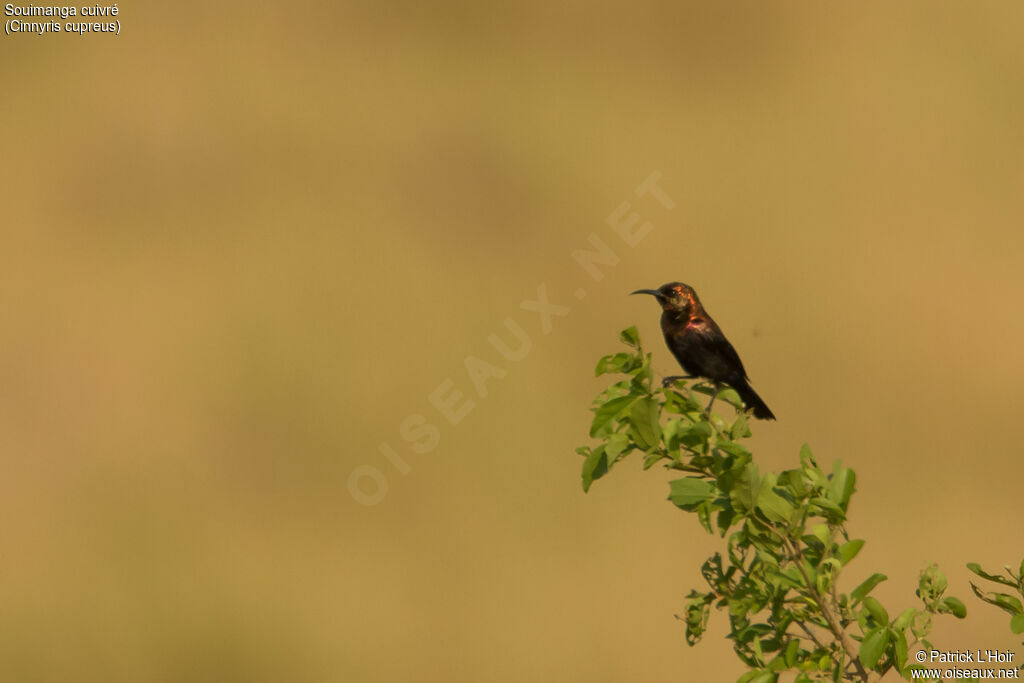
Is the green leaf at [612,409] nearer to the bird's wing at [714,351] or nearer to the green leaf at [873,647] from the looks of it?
the green leaf at [873,647]

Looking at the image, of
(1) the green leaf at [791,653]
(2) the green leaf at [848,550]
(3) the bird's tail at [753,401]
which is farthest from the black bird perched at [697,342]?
(1) the green leaf at [791,653]

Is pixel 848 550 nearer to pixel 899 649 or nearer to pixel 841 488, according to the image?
pixel 841 488

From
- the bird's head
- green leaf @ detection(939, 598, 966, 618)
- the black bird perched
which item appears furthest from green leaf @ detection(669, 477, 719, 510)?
the bird's head

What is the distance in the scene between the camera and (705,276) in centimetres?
2686

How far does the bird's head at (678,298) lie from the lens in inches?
256

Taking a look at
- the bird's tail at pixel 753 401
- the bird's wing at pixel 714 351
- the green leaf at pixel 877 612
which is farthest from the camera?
the bird's tail at pixel 753 401

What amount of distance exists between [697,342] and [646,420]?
2862 millimetres

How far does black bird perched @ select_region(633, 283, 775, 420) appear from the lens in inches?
248

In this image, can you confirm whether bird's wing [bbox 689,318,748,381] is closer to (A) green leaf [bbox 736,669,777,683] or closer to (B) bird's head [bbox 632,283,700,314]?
(B) bird's head [bbox 632,283,700,314]

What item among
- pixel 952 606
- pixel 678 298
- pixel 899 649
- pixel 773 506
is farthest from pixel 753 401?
pixel 899 649

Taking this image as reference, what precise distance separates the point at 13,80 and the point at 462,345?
42.4 ft

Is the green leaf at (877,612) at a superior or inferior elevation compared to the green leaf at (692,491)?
inferior

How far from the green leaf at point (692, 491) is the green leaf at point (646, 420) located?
0.51ft

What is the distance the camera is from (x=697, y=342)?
6340 millimetres
